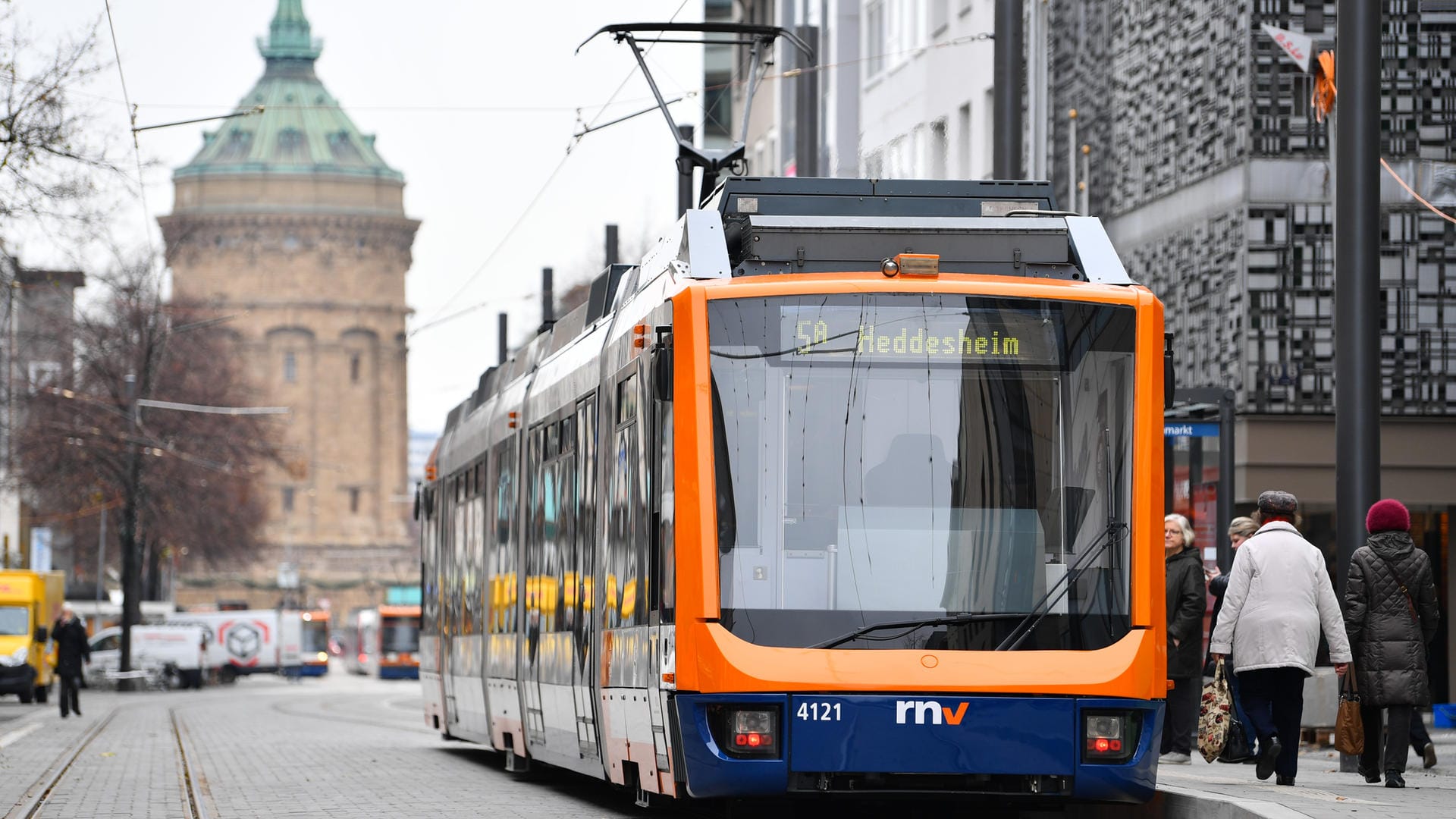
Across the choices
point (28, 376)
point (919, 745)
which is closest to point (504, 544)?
point (919, 745)

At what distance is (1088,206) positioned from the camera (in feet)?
106

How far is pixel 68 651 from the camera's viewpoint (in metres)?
36.6

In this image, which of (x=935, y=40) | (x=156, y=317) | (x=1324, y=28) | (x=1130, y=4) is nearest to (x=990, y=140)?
(x=935, y=40)

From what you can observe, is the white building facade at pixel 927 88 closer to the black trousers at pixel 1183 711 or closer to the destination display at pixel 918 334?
the black trousers at pixel 1183 711

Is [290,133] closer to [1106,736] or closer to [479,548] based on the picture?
[479,548]

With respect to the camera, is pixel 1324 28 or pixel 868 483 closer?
pixel 868 483

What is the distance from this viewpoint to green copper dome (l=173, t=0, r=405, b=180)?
127 meters

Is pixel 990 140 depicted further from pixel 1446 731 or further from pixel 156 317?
pixel 156 317

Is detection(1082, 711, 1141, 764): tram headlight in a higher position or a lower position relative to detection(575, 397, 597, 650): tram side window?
lower

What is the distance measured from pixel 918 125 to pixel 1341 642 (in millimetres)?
29045

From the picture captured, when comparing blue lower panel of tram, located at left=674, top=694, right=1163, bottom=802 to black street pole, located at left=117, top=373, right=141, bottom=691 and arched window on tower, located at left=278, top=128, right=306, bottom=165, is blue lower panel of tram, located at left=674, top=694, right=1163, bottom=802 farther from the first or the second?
arched window on tower, located at left=278, top=128, right=306, bottom=165

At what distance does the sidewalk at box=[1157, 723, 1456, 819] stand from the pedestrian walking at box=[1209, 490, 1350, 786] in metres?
0.35

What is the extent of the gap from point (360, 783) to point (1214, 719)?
628 centimetres

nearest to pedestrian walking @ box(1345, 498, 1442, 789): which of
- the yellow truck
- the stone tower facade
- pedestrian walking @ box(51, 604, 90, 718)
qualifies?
pedestrian walking @ box(51, 604, 90, 718)
